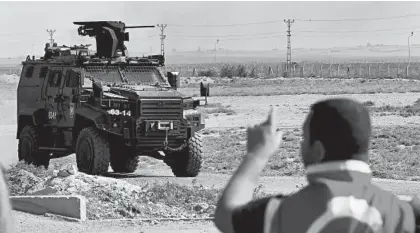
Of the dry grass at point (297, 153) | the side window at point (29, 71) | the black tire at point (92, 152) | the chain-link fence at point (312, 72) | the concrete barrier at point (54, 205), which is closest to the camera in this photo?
Answer: the concrete barrier at point (54, 205)

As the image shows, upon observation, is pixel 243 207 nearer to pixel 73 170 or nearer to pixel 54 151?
pixel 73 170

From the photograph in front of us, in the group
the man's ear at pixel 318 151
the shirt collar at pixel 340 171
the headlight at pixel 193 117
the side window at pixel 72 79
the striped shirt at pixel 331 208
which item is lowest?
the headlight at pixel 193 117

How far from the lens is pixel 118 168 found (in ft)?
63.9

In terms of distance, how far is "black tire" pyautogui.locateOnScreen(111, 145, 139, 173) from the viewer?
18.7 m

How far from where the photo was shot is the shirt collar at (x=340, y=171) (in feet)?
10.2

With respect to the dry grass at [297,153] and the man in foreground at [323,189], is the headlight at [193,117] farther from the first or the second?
the man in foreground at [323,189]

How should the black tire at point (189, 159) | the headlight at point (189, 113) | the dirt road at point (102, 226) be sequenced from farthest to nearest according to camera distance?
the black tire at point (189, 159), the headlight at point (189, 113), the dirt road at point (102, 226)

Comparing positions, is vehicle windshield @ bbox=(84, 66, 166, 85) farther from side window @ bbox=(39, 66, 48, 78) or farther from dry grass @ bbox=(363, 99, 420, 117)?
dry grass @ bbox=(363, 99, 420, 117)

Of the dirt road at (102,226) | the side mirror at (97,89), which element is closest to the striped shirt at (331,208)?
the dirt road at (102,226)

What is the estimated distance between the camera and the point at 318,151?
10.4 feet

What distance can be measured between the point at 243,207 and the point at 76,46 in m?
17.1

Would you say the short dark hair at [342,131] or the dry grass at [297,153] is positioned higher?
the short dark hair at [342,131]

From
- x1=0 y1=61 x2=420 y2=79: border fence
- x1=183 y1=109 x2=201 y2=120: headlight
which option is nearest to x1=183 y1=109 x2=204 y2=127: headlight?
x1=183 y1=109 x2=201 y2=120: headlight

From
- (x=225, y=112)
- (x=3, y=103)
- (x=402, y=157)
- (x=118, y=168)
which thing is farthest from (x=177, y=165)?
(x=3, y=103)
